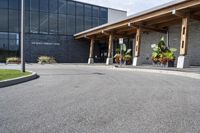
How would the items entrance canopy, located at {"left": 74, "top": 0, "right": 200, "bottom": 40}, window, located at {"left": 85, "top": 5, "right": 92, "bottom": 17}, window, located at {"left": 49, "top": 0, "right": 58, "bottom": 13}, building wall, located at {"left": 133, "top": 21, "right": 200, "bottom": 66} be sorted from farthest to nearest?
window, located at {"left": 85, "top": 5, "right": 92, "bottom": 17} < window, located at {"left": 49, "top": 0, "right": 58, "bottom": 13} < building wall, located at {"left": 133, "top": 21, "right": 200, "bottom": 66} < entrance canopy, located at {"left": 74, "top": 0, "right": 200, "bottom": 40}

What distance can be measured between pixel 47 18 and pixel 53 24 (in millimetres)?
1377

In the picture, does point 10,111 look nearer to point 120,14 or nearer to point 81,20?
point 81,20

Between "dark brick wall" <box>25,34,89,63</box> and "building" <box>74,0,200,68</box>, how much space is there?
19.7 ft

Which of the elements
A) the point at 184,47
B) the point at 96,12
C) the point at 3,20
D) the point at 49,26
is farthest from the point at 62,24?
the point at 184,47

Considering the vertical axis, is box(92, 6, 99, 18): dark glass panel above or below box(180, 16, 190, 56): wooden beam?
above

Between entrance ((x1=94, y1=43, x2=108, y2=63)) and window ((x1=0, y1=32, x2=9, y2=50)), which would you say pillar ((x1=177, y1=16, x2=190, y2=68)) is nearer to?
entrance ((x1=94, y1=43, x2=108, y2=63))

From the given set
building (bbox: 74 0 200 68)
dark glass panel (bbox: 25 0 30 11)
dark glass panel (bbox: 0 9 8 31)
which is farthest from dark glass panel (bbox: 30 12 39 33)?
building (bbox: 74 0 200 68)

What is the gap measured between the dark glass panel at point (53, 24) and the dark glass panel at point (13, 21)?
204 inches

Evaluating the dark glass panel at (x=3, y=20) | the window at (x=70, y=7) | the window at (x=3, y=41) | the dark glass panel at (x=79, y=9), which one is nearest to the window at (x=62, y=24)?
the window at (x=70, y=7)

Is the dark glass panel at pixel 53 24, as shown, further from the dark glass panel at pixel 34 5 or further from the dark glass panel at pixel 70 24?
the dark glass panel at pixel 34 5

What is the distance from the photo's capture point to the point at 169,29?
3091 cm

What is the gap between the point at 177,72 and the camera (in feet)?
57.2

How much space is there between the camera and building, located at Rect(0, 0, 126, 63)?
138 ft

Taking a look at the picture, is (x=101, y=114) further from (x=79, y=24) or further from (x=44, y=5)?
(x=79, y=24)
